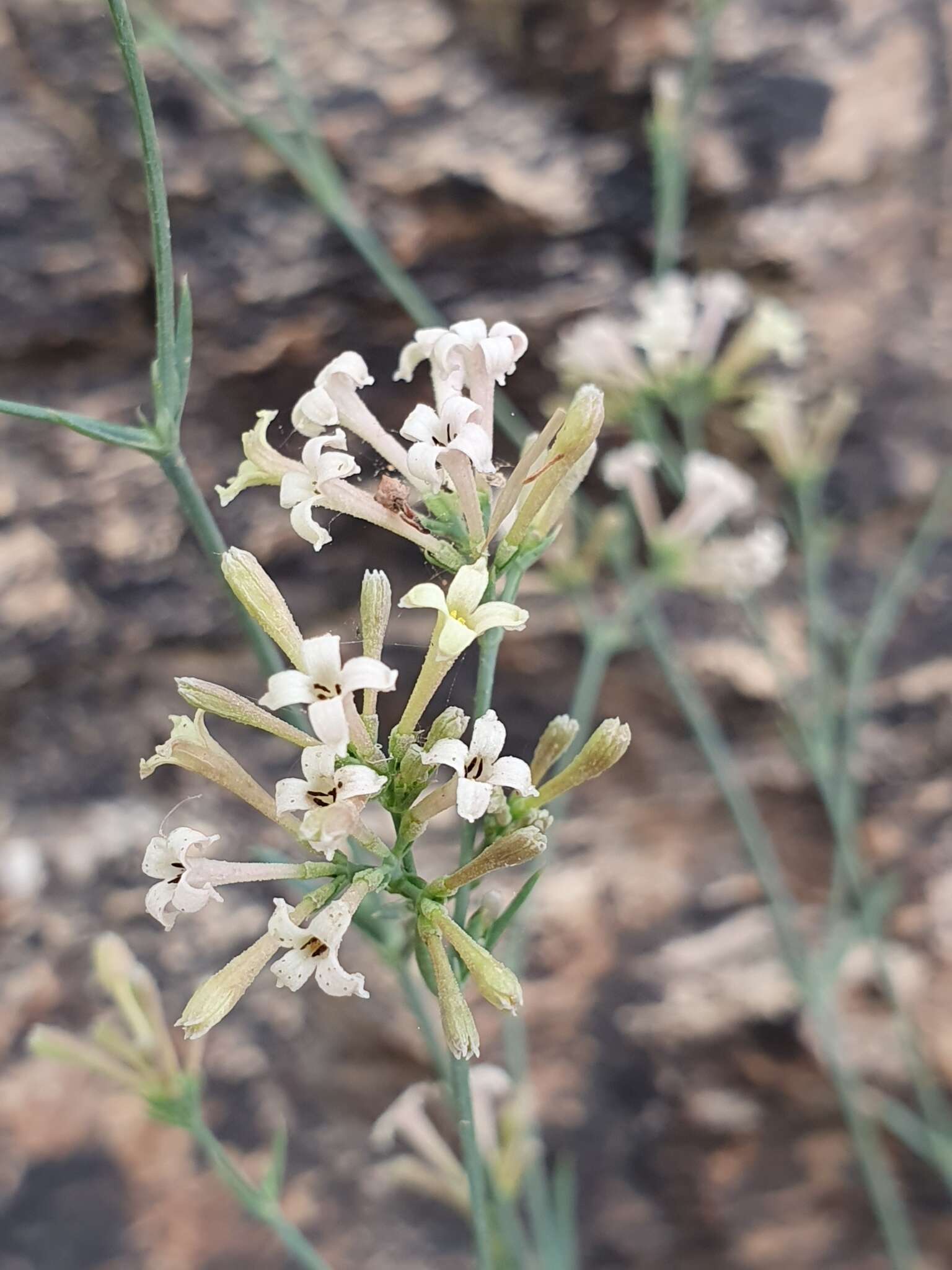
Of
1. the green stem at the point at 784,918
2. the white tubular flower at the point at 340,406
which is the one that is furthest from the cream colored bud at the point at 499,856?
the green stem at the point at 784,918

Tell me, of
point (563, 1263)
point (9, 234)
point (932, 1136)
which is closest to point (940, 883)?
point (932, 1136)

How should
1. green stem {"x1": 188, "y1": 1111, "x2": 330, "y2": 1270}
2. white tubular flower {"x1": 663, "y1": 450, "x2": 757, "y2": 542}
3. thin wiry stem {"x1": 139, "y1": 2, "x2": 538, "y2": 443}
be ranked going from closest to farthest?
green stem {"x1": 188, "y1": 1111, "x2": 330, "y2": 1270} → thin wiry stem {"x1": 139, "y1": 2, "x2": 538, "y2": 443} → white tubular flower {"x1": 663, "y1": 450, "x2": 757, "y2": 542}

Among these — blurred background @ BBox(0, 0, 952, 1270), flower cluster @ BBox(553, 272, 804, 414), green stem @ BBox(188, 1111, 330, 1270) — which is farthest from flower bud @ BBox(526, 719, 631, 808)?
blurred background @ BBox(0, 0, 952, 1270)

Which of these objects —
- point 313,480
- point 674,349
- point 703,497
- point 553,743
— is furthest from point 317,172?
point 553,743

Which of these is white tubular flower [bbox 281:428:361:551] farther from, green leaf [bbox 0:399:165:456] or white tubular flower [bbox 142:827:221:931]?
white tubular flower [bbox 142:827:221:931]

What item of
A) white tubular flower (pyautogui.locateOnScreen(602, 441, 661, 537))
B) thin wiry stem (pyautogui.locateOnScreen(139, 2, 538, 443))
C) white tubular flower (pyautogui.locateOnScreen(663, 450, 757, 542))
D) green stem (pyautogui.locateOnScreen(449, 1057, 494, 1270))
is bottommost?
green stem (pyautogui.locateOnScreen(449, 1057, 494, 1270))

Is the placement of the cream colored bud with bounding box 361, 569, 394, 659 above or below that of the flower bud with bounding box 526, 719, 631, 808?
above
